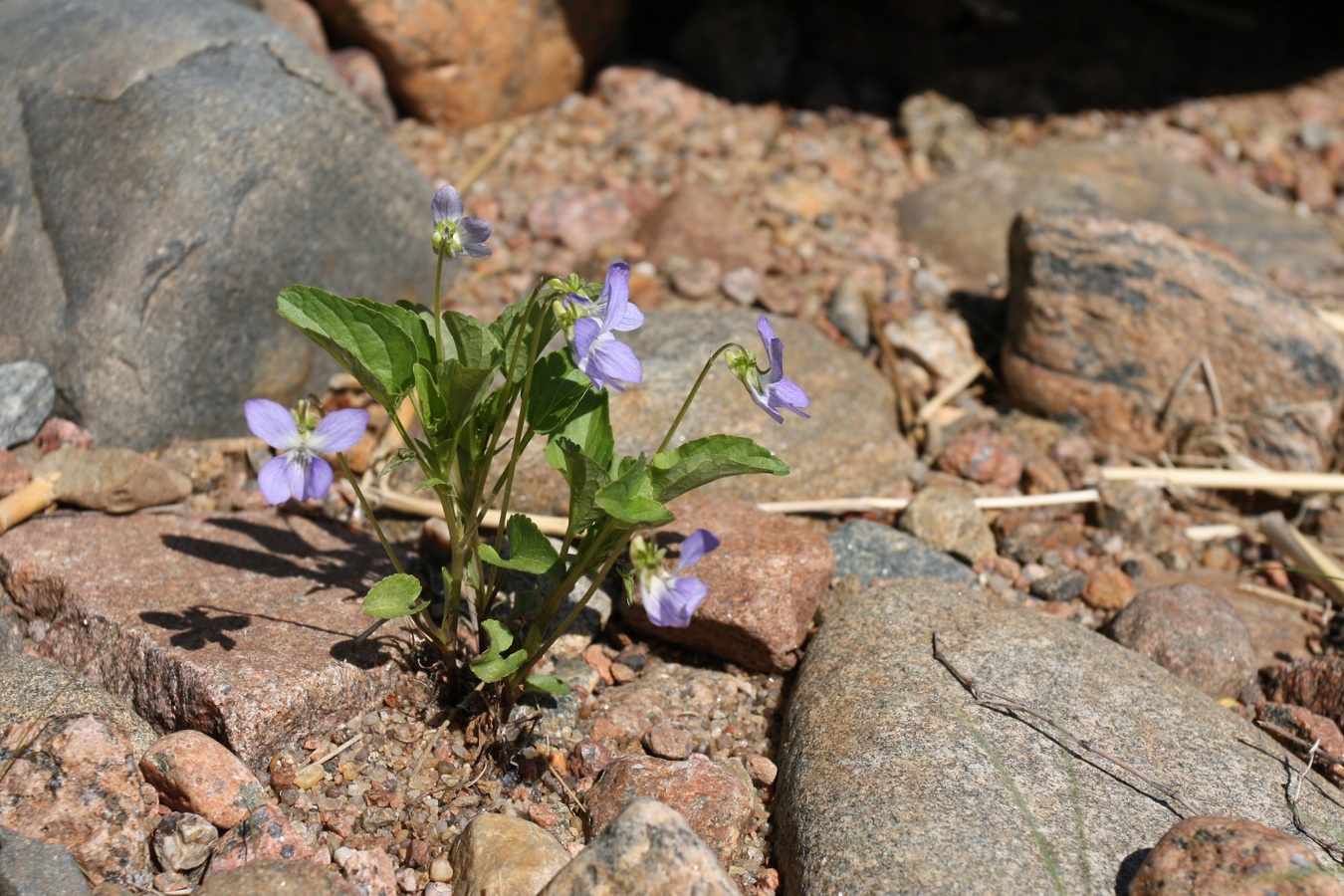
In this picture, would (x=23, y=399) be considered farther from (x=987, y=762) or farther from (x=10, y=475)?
(x=987, y=762)

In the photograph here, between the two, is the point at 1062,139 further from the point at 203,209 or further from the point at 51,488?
the point at 51,488

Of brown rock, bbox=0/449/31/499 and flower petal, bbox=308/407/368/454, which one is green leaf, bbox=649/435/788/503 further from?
brown rock, bbox=0/449/31/499

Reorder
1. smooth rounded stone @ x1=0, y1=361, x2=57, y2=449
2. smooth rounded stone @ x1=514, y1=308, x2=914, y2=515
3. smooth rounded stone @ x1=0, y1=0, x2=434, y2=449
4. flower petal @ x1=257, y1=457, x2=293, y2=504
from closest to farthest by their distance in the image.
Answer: flower petal @ x1=257, y1=457, x2=293, y2=504 → smooth rounded stone @ x1=0, y1=361, x2=57, y2=449 → smooth rounded stone @ x1=0, y1=0, x2=434, y2=449 → smooth rounded stone @ x1=514, y1=308, x2=914, y2=515

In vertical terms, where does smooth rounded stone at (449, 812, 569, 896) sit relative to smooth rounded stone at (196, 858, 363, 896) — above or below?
below

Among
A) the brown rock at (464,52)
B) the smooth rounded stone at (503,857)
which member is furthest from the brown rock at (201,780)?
the brown rock at (464,52)

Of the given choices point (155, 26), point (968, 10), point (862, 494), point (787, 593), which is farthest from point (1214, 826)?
point (968, 10)

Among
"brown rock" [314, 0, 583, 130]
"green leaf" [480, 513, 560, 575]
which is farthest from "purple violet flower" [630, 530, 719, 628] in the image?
"brown rock" [314, 0, 583, 130]
